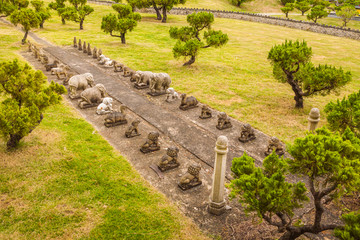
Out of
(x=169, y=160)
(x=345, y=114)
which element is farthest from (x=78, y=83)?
(x=345, y=114)

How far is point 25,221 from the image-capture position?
8461 mm

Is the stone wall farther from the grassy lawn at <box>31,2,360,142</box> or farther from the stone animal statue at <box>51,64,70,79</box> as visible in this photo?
the stone animal statue at <box>51,64,70,79</box>

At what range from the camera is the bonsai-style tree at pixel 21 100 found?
10094mm

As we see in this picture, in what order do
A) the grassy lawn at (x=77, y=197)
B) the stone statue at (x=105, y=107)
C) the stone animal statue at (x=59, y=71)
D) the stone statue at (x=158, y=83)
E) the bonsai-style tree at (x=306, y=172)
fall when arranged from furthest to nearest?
the stone animal statue at (x=59, y=71) < the stone statue at (x=158, y=83) < the stone statue at (x=105, y=107) < the grassy lawn at (x=77, y=197) < the bonsai-style tree at (x=306, y=172)

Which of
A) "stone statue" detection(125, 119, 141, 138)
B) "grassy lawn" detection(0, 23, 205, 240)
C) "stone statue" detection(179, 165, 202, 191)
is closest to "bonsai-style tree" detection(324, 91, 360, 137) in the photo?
"stone statue" detection(179, 165, 202, 191)

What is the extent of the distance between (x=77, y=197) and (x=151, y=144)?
154 inches

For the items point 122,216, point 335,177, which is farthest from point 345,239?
point 122,216

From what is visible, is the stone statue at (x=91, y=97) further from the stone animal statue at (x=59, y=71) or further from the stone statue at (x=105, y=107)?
the stone animal statue at (x=59, y=71)

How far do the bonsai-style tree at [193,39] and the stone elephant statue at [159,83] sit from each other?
6021mm

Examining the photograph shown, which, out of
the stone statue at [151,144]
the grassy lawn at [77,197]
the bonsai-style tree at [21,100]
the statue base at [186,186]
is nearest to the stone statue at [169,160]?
the grassy lawn at [77,197]

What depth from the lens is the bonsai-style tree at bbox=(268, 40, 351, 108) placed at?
15.3 metres

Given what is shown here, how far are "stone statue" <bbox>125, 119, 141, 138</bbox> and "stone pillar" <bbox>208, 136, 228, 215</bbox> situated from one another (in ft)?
19.1

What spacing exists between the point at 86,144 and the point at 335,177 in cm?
1019

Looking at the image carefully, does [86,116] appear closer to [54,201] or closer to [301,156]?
[54,201]
